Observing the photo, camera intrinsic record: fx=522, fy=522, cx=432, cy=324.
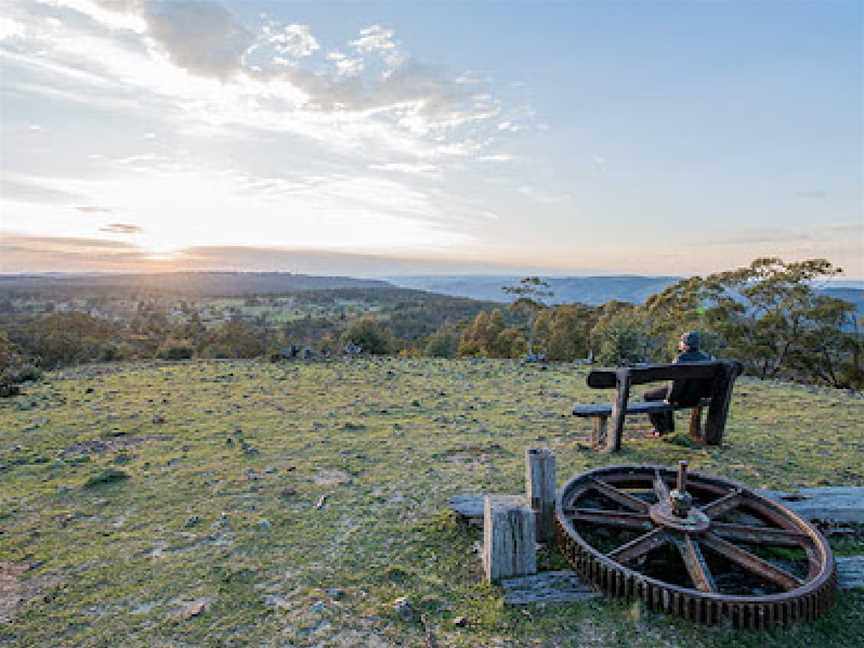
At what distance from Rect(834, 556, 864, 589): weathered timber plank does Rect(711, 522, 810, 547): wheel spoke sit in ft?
1.04

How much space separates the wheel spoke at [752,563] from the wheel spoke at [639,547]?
14.1 inches

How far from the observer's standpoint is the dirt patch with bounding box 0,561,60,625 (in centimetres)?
416

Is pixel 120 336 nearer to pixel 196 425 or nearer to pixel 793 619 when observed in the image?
pixel 196 425

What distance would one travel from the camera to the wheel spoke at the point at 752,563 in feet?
13.5

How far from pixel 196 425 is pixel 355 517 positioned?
558 cm

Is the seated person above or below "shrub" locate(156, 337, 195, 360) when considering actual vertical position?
above

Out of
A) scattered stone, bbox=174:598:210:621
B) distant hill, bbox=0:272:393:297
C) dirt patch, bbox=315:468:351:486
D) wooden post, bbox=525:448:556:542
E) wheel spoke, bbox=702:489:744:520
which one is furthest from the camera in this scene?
distant hill, bbox=0:272:393:297

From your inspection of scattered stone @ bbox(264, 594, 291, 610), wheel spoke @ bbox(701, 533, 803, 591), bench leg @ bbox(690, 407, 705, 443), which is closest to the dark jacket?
bench leg @ bbox(690, 407, 705, 443)

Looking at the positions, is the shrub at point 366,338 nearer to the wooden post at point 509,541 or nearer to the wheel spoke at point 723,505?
the wheel spoke at point 723,505

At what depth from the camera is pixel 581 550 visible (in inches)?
172

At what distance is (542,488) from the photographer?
493 centimetres

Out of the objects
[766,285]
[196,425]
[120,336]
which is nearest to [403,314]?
[120,336]

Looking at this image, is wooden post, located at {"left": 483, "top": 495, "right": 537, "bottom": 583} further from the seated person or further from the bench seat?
the seated person

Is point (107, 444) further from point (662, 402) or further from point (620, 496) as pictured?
point (662, 402)
